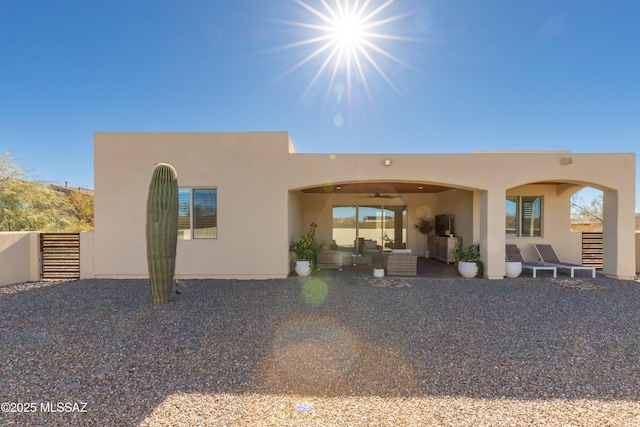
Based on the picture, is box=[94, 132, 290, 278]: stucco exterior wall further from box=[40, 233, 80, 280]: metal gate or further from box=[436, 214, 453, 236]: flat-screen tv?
box=[436, 214, 453, 236]: flat-screen tv

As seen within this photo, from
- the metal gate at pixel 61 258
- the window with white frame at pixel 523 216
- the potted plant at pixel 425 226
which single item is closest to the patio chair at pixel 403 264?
the window with white frame at pixel 523 216

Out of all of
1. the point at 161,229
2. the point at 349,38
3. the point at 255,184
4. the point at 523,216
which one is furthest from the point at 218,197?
the point at 523,216

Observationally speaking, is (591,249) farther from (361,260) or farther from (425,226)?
(361,260)

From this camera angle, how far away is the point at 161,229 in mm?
5809

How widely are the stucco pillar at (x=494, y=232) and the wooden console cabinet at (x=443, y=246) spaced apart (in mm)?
2284

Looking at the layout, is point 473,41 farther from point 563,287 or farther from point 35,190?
point 35,190

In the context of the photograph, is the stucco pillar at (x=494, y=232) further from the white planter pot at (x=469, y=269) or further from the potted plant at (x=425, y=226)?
the potted plant at (x=425, y=226)

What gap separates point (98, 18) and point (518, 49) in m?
13.2

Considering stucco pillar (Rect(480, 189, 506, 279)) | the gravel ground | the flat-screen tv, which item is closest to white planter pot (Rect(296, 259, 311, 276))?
the gravel ground

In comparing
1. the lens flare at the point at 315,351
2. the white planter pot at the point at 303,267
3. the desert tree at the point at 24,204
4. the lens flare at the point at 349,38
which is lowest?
the lens flare at the point at 315,351

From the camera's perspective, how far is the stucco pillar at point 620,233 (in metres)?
8.58

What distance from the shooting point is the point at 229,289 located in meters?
7.43

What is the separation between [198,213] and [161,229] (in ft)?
9.83

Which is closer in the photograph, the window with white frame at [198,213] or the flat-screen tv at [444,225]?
the window with white frame at [198,213]
